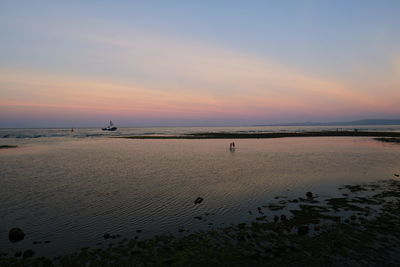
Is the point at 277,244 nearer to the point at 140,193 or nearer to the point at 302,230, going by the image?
the point at 302,230

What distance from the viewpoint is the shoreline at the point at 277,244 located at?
28.4 ft

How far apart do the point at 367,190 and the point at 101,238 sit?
1821 cm

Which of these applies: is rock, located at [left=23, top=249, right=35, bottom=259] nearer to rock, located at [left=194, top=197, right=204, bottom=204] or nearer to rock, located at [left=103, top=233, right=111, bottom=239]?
rock, located at [left=103, top=233, right=111, bottom=239]

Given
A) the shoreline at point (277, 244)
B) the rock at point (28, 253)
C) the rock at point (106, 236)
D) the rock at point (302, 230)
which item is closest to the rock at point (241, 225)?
the shoreline at point (277, 244)

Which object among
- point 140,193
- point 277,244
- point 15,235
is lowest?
point 277,244

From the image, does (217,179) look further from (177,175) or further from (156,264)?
(156,264)

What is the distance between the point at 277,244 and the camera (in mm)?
9789

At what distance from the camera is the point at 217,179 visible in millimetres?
22234

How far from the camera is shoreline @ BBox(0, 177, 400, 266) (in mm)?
8648

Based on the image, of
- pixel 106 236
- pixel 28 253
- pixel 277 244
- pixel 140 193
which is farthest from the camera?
pixel 140 193

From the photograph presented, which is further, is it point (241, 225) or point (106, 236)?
point (241, 225)

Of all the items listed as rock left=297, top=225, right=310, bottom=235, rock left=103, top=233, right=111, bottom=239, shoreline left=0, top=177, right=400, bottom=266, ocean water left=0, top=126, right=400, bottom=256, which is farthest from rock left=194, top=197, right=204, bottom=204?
rock left=297, top=225, right=310, bottom=235

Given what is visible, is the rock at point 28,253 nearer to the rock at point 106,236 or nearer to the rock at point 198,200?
the rock at point 106,236

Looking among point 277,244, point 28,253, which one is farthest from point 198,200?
point 28,253
